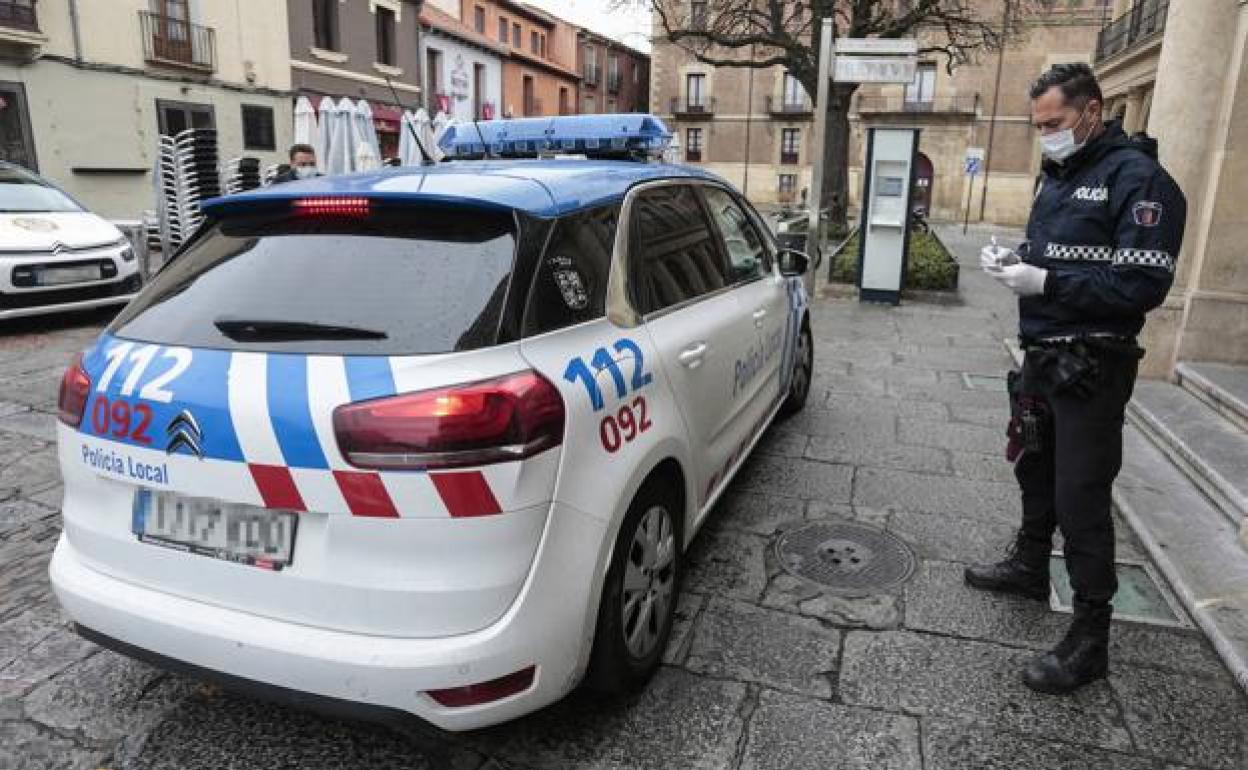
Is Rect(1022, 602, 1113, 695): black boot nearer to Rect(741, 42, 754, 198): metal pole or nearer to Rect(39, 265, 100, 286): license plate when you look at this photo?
Rect(39, 265, 100, 286): license plate

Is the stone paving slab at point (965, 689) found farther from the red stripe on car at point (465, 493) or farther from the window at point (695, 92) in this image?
the window at point (695, 92)

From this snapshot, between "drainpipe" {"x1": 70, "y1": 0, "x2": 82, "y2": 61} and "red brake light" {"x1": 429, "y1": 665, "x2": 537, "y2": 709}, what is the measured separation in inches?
789

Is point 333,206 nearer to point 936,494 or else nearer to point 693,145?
point 936,494

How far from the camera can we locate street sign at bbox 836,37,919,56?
9.67 meters

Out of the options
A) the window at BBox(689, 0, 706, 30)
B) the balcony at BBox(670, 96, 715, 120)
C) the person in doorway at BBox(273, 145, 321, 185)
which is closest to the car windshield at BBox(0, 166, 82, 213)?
the person in doorway at BBox(273, 145, 321, 185)

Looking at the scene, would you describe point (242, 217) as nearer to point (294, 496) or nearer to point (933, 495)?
point (294, 496)

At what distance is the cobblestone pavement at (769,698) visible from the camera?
236 centimetres

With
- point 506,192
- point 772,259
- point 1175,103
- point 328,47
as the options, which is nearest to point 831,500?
point 772,259

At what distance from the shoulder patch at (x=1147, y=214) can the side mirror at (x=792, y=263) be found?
2270mm

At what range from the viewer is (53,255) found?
7758mm

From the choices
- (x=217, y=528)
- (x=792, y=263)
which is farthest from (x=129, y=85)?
(x=217, y=528)

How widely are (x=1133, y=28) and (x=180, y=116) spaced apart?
22710 millimetres

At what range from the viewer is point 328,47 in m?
24.2

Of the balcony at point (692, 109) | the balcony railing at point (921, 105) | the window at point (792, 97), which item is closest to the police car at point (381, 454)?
the balcony railing at point (921, 105)
